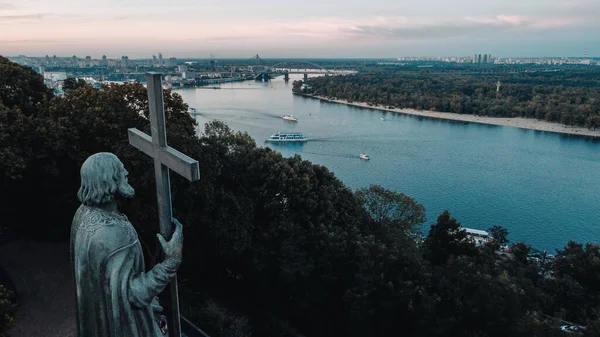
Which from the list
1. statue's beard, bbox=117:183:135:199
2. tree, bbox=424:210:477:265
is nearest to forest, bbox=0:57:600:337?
tree, bbox=424:210:477:265

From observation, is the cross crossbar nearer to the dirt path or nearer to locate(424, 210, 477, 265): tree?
the dirt path

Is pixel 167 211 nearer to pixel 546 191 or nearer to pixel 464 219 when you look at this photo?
pixel 464 219

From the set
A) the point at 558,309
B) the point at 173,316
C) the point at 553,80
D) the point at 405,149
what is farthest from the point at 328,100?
the point at 173,316

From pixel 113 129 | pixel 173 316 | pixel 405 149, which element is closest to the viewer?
pixel 173 316

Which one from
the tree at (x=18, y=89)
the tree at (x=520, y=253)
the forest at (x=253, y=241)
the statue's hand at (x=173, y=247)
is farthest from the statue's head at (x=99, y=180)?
the tree at (x=520, y=253)

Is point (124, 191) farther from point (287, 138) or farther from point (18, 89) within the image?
point (287, 138)

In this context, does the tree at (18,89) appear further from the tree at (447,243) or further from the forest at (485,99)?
the forest at (485,99)

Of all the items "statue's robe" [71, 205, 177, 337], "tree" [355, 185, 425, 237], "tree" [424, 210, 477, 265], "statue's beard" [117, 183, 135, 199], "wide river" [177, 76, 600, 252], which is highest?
"statue's beard" [117, 183, 135, 199]
